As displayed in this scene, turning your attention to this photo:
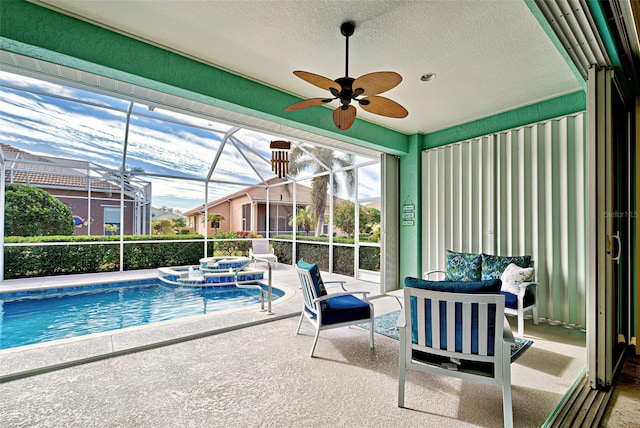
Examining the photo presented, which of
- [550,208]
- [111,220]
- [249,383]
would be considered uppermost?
[550,208]

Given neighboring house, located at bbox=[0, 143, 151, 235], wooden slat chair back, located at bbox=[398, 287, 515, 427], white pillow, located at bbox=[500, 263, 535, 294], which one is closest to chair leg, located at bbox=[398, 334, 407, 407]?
wooden slat chair back, located at bbox=[398, 287, 515, 427]

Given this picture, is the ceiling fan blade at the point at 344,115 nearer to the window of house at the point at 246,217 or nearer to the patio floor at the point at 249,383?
the patio floor at the point at 249,383

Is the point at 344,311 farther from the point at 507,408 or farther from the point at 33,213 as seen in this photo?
the point at 33,213

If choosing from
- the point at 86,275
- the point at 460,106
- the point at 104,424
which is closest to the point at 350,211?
the point at 460,106

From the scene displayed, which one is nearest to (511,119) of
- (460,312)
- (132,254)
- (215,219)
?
(460,312)

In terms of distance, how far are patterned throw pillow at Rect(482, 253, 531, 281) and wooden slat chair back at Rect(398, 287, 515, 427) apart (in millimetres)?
2239

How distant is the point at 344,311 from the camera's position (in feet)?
10.0

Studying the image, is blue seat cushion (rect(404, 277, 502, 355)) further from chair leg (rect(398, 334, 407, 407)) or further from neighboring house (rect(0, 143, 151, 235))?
neighboring house (rect(0, 143, 151, 235))

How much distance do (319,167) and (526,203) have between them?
4890 millimetres

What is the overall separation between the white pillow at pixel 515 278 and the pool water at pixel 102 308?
3.83 meters

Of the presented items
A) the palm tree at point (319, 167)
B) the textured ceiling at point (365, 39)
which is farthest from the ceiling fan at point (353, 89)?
the palm tree at point (319, 167)

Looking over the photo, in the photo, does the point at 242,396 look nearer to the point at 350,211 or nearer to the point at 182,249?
the point at 350,211

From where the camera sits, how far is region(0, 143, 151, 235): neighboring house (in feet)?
21.9

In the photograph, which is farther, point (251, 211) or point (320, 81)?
point (251, 211)
